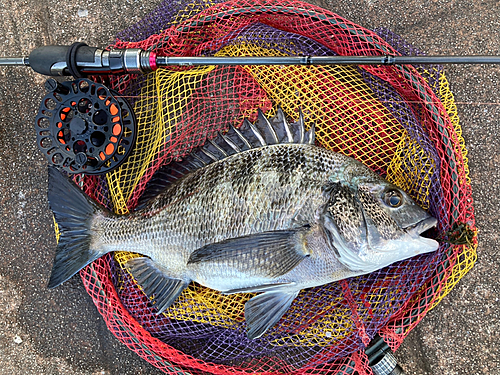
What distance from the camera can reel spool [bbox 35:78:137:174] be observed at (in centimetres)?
199

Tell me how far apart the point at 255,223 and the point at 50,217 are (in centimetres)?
157

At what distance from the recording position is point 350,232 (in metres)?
1.73

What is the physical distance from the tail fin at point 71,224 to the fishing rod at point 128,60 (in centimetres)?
64

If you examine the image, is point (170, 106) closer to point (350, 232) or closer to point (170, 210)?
point (170, 210)

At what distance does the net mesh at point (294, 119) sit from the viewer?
6.60ft

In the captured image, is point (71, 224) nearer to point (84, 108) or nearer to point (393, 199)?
point (84, 108)

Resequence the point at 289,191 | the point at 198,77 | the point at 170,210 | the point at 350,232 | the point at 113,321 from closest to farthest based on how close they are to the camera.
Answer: the point at 350,232 → the point at 289,191 → the point at 170,210 → the point at 113,321 → the point at 198,77

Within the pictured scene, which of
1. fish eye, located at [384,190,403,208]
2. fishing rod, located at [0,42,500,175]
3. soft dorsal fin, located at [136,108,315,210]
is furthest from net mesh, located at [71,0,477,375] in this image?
fish eye, located at [384,190,403,208]

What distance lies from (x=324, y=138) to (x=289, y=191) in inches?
21.5

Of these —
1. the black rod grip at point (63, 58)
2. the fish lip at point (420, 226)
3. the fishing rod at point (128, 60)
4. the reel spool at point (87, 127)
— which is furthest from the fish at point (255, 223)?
the black rod grip at point (63, 58)

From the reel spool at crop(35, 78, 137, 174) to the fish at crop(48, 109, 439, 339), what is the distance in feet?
0.46

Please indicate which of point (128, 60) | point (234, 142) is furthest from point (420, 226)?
point (128, 60)

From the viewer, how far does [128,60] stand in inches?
73.8

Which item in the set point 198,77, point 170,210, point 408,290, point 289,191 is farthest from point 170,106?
point 408,290
